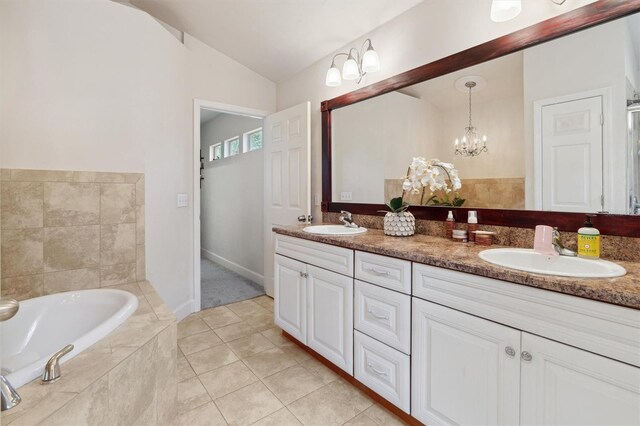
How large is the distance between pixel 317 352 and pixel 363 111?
6.05 ft

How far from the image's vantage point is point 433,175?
6.15 feet

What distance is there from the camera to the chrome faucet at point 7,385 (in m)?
0.83

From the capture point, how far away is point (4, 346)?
54.9 inches

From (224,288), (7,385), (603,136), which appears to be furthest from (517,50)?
(224,288)

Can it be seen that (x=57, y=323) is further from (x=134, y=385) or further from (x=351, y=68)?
(x=351, y=68)

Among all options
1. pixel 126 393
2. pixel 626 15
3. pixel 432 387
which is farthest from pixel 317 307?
pixel 626 15

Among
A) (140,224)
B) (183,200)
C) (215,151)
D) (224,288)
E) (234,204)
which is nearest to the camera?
(140,224)

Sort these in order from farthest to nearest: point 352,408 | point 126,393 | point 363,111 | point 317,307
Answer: point 363,111 < point 317,307 < point 352,408 < point 126,393

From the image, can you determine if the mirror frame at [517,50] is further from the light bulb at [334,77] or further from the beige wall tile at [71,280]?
the beige wall tile at [71,280]

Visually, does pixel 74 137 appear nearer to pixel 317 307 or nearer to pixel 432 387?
pixel 317 307

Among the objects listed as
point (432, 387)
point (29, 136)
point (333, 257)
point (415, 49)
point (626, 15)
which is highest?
point (415, 49)

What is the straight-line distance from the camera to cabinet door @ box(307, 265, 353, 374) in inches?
67.7

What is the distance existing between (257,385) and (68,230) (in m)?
1.60

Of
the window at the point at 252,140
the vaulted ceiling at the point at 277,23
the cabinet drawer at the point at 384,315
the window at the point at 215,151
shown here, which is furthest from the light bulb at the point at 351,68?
the window at the point at 215,151
